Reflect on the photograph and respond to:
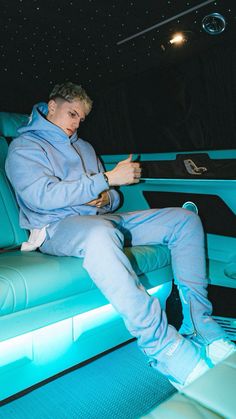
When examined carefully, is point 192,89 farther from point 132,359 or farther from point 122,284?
point 132,359

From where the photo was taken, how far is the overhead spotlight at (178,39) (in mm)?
1819

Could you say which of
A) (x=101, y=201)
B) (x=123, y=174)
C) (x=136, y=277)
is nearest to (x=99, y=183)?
(x=123, y=174)

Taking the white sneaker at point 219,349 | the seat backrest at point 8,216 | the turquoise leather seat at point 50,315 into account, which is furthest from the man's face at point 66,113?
the white sneaker at point 219,349

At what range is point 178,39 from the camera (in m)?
1.84

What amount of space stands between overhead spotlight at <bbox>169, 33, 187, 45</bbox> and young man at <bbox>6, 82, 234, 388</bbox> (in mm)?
560

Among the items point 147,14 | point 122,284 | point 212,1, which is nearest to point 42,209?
point 122,284

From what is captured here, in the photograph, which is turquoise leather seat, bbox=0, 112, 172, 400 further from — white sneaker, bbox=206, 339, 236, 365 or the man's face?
the man's face

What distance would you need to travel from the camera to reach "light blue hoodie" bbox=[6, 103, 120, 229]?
1.53 m

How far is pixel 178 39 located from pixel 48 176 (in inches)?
40.3

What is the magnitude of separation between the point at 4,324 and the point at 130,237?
787 millimetres

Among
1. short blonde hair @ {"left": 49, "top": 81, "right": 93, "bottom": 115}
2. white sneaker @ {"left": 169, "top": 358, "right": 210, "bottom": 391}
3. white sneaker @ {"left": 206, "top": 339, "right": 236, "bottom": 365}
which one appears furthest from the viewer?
short blonde hair @ {"left": 49, "top": 81, "right": 93, "bottom": 115}

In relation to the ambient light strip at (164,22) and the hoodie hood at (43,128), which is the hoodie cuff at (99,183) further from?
the ambient light strip at (164,22)

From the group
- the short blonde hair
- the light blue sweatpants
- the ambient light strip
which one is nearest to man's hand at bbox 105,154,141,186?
the light blue sweatpants

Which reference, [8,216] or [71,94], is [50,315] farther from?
[71,94]
